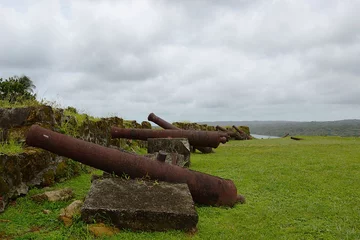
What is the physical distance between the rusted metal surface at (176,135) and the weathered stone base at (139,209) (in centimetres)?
630

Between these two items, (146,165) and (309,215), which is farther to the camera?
(146,165)

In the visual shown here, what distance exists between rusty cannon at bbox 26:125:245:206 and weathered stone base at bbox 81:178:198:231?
23.3 inches

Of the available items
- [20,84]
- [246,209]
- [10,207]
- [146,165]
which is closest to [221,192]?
[246,209]

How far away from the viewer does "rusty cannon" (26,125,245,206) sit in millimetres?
5227

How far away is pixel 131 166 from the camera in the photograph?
5.53 meters

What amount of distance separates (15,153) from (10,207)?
3.43 feet

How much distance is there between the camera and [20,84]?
2086 cm

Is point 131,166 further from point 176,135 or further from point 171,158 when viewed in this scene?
point 176,135

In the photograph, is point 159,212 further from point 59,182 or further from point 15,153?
point 59,182

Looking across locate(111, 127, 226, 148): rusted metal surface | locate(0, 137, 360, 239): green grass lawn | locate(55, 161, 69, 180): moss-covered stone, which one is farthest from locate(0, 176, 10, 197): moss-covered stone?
locate(111, 127, 226, 148): rusted metal surface

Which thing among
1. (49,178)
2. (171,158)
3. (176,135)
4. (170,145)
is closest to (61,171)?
(49,178)

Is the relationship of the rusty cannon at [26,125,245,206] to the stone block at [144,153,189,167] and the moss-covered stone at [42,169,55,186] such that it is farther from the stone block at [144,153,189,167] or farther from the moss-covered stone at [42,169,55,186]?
the moss-covered stone at [42,169,55,186]

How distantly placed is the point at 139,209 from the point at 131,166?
1.31m

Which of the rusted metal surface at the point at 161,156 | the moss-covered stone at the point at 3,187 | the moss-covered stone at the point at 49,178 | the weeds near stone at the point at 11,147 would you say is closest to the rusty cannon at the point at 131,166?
the rusted metal surface at the point at 161,156
